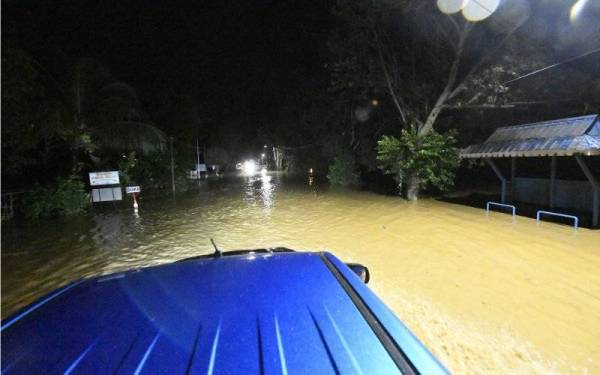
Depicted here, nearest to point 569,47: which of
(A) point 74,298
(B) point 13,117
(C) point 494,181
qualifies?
(C) point 494,181

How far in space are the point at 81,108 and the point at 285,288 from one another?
18.4 metres

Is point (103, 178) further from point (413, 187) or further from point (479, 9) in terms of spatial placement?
point (479, 9)

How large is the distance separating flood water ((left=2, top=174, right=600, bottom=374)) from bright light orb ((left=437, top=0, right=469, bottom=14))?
8.57 metres

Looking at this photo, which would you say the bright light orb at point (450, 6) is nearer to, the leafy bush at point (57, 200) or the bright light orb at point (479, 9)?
the bright light orb at point (479, 9)

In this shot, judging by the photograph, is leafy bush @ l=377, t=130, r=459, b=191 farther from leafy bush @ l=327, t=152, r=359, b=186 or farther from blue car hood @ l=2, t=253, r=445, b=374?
blue car hood @ l=2, t=253, r=445, b=374

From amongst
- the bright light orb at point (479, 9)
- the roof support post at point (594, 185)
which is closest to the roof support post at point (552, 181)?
the roof support post at point (594, 185)

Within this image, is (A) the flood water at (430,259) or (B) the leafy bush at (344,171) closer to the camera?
(A) the flood water at (430,259)

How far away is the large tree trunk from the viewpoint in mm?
15758

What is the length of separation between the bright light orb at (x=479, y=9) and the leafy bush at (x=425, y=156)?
16.0 ft

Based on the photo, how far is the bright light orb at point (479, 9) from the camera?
12.4 metres

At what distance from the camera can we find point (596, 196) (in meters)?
9.41

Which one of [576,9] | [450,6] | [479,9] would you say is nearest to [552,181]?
[576,9]

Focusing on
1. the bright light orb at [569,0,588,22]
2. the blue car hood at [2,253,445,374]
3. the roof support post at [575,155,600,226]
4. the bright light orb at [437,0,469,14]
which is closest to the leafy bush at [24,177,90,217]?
the blue car hood at [2,253,445,374]

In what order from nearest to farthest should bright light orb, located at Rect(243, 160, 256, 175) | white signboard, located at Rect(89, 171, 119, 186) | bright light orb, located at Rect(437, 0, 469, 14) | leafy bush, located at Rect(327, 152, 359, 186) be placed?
bright light orb, located at Rect(437, 0, 469, 14)
white signboard, located at Rect(89, 171, 119, 186)
leafy bush, located at Rect(327, 152, 359, 186)
bright light orb, located at Rect(243, 160, 256, 175)
